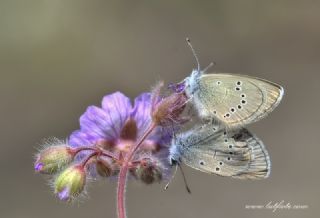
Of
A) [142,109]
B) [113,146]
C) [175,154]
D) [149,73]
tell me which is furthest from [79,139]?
[149,73]

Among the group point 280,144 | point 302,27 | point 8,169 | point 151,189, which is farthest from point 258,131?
point 8,169

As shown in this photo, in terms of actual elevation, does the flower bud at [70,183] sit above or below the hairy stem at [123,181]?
above

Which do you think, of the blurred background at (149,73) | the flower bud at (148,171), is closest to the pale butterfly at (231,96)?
the flower bud at (148,171)

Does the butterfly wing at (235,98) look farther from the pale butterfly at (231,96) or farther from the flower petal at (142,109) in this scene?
the flower petal at (142,109)

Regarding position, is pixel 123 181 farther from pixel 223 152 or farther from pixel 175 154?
pixel 223 152

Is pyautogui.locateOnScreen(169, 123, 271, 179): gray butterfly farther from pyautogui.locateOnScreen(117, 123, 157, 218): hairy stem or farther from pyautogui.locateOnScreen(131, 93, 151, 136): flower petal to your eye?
pyautogui.locateOnScreen(131, 93, 151, 136): flower petal

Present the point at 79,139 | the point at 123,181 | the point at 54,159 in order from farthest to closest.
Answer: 1. the point at 79,139
2. the point at 54,159
3. the point at 123,181
